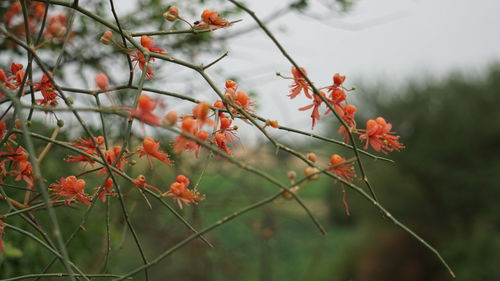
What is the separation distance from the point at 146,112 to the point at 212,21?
1.11 ft

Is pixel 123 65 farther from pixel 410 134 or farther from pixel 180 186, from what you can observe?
pixel 410 134

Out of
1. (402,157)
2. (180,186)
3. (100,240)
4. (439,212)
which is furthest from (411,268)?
(180,186)

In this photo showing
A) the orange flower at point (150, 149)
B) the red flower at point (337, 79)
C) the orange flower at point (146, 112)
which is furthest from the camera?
the red flower at point (337, 79)

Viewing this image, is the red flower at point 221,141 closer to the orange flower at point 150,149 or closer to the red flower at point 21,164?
the orange flower at point 150,149

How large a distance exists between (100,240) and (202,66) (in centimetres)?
173

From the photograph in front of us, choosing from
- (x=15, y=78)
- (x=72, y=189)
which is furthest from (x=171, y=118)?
(x=15, y=78)

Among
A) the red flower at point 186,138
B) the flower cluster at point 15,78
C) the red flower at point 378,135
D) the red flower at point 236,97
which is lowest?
the red flower at point 378,135

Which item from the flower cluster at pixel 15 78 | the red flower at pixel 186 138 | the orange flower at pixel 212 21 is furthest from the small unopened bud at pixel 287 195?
the flower cluster at pixel 15 78

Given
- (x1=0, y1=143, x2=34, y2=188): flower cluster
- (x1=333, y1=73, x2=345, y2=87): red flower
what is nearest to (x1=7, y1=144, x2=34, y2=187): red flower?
(x1=0, y1=143, x2=34, y2=188): flower cluster

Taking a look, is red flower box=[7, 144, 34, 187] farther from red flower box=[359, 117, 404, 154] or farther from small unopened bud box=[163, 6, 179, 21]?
red flower box=[359, 117, 404, 154]

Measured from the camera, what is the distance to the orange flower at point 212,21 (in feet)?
3.14

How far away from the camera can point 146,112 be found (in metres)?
0.68

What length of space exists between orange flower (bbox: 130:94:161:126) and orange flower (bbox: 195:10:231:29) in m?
0.32

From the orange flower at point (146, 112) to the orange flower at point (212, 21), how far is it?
0.32 meters
